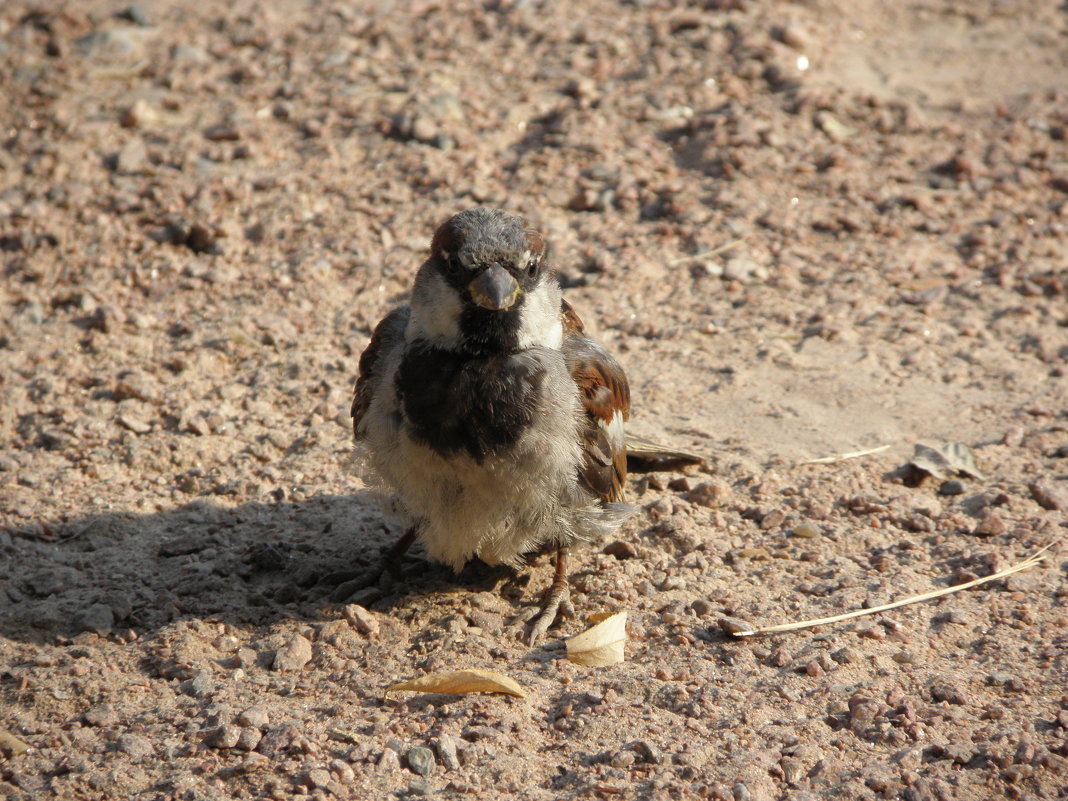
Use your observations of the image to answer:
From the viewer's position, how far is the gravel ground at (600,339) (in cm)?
370

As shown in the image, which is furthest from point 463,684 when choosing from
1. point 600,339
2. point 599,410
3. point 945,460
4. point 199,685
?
point 600,339

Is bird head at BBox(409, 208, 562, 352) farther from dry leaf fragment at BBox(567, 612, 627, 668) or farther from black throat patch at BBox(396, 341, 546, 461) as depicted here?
dry leaf fragment at BBox(567, 612, 627, 668)

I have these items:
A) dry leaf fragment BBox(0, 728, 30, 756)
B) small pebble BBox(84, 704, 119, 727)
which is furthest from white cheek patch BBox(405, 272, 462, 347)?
dry leaf fragment BBox(0, 728, 30, 756)

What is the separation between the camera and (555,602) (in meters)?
4.45

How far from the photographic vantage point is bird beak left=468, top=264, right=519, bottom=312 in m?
3.98

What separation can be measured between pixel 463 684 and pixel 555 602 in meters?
0.66

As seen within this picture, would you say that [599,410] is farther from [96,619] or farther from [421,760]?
[96,619]

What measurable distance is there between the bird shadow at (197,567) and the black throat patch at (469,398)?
0.69 m

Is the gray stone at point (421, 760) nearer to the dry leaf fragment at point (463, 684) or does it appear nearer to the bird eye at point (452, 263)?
the dry leaf fragment at point (463, 684)

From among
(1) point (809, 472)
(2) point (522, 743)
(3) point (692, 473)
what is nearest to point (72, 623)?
(2) point (522, 743)

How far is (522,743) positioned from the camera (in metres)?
3.67

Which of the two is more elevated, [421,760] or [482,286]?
[482,286]

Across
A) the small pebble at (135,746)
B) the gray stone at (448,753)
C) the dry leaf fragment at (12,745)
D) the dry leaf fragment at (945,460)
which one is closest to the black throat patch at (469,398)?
the gray stone at (448,753)

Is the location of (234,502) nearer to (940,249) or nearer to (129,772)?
(129,772)
